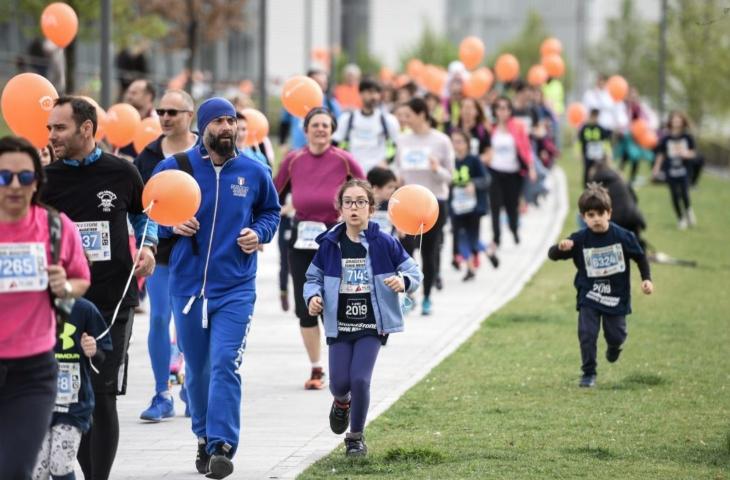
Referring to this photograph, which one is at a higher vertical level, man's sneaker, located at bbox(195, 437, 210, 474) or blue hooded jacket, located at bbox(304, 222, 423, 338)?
blue hooded jacket, located at bbox(304, 222, 423, 338)

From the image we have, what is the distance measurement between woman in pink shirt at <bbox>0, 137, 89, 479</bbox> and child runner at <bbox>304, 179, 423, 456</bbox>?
278 cm

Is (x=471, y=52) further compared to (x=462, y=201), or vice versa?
(x=471, y=52)

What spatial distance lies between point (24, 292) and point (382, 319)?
3053 mm

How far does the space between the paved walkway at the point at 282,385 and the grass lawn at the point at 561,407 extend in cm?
24

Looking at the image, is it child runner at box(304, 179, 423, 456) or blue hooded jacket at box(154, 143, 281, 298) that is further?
child runner at box(304, 179, 423, 456)

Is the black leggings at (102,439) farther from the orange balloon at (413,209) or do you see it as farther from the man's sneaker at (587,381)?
the man's sneaker at (587,381)

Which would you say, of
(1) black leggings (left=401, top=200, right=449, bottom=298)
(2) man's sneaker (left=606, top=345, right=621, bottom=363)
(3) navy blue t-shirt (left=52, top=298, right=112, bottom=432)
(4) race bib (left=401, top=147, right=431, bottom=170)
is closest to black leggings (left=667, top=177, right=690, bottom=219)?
(1) black leggings (left=401, top=200, right=449, bottom=298)

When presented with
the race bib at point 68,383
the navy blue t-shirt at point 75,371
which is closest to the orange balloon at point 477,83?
the navy blue t-shirt at point 75,371

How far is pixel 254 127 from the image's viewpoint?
13406 mm

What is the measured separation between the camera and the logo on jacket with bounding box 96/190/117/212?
26.7 ft

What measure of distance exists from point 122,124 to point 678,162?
16.1 meters

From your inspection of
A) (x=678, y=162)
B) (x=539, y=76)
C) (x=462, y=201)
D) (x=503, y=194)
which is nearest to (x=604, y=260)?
(x=462, y=201)

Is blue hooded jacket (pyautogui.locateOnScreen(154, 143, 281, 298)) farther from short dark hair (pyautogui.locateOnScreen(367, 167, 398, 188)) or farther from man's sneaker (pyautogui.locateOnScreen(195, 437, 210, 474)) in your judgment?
short dark hair (pyautogui.locateOnScreen(367, 167, 398, 188))

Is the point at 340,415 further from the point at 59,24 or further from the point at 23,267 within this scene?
the point at 59,24
